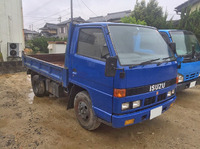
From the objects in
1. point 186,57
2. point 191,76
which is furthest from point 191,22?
point 191,76

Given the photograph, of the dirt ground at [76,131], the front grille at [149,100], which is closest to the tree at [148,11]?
the dirt ground at [76,131]

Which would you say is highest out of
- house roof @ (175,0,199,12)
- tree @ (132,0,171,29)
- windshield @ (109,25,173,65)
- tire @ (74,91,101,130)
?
house roof @ (175,0,199,12)

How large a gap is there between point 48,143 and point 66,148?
346 millimetres

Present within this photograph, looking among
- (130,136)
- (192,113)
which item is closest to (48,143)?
(130,136)

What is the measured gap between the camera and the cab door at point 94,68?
252 cm

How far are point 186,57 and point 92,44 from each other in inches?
124

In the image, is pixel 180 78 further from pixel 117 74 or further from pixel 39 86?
pixel 39 86

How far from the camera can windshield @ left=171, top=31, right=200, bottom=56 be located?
4895 millimetres

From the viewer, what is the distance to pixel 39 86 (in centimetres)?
490

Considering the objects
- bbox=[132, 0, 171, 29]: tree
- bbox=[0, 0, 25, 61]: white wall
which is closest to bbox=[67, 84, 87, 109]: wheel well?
bbox=[0, 0, 25, 61]: white wall

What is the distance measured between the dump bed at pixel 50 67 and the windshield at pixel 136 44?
1297mm

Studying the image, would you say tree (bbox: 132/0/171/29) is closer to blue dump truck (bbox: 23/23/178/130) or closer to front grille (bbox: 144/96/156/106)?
blue dump truck (bbox: 23/23/178/130)

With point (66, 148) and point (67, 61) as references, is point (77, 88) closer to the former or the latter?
point (67, 61)

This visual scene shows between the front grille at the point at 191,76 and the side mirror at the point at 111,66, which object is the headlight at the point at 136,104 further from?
the front grille at the point at 191,76
